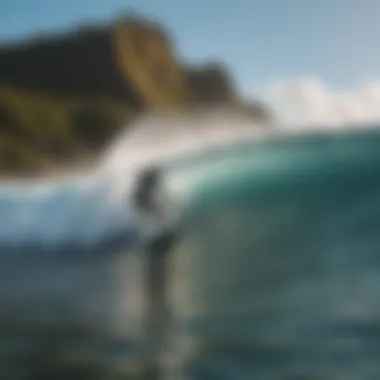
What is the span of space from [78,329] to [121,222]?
27 centimetres

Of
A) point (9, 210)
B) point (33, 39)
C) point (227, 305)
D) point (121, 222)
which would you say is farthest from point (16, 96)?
point (227, 305)

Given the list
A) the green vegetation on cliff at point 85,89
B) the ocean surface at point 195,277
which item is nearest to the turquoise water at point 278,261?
the ocean surface at point 195,277

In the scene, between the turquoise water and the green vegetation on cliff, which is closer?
the turquoise water

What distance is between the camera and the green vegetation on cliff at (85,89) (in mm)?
1778

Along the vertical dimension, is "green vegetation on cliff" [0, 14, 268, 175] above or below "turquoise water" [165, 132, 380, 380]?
above

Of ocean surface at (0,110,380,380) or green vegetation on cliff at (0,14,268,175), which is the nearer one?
ocean surface at (0,110,380,380)

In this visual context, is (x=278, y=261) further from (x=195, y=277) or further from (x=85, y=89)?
(x=85, y=89)

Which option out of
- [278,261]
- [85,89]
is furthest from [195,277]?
[85,89]

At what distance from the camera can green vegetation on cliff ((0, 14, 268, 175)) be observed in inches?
70.0

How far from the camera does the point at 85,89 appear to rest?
5.99 ft

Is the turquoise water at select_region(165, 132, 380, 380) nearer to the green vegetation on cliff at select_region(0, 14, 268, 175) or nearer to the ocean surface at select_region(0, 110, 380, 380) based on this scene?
the ocean surface at select_region(0, 110, 380, 380)

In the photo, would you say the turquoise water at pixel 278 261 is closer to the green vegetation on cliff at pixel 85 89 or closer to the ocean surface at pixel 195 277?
the ocean surface at pixel 195 277

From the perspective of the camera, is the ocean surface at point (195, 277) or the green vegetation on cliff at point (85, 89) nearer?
the ocean surface at point (195, 277)

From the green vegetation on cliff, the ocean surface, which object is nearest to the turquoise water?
the ocean surface
